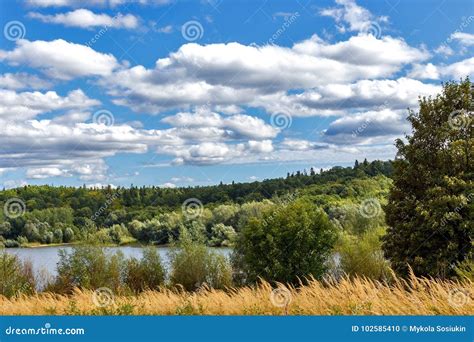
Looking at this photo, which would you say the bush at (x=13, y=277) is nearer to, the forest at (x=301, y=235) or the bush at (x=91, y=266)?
the forest at (x=301, y=235)

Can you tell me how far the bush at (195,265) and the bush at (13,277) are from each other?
32.8 feet

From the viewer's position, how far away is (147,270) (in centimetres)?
4441

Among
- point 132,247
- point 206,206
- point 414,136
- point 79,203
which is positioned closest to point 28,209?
point 79,203

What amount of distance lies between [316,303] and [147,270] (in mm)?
34872

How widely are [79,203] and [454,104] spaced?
179 feet

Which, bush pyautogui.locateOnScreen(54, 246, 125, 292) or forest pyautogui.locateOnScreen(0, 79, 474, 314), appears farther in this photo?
bush pyautogui.locateOnScreen(54, 246, 125, 292)

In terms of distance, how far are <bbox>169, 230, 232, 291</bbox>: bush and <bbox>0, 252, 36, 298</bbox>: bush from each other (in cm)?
1001

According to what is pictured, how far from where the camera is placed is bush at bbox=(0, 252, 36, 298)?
128ft

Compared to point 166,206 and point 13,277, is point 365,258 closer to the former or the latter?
point 13,277

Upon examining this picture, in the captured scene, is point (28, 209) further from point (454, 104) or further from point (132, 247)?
point (454, 104)

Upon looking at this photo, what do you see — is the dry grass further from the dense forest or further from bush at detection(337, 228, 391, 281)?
the dense forest

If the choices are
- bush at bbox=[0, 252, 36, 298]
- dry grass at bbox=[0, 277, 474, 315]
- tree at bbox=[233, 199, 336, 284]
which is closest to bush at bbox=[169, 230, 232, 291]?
tree at bbox=[233, 199, 336, 284]

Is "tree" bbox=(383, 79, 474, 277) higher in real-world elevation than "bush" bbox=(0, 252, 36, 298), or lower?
higher

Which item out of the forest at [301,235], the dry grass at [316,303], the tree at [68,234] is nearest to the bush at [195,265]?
the forest at [301,235]
